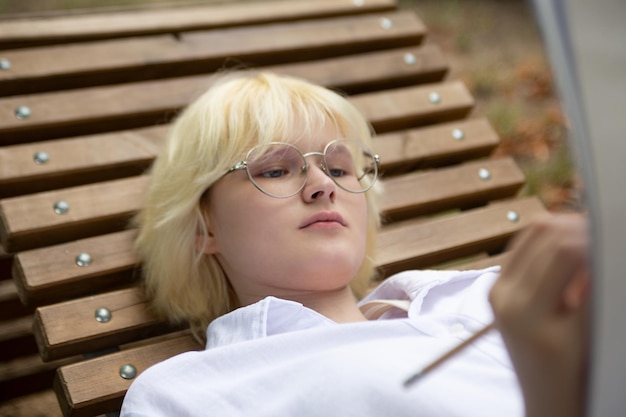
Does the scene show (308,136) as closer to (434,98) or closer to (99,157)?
(99,157)

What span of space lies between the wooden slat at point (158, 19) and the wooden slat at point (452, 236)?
1.00 metres

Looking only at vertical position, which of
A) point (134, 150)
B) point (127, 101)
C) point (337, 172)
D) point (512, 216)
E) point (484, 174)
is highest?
point (127, 101)

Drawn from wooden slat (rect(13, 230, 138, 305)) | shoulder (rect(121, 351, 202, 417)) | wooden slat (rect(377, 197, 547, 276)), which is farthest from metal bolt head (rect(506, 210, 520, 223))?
shoulder (rect(121, 351, 202, 417))

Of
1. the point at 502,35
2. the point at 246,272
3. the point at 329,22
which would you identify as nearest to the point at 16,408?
the point at 246,272

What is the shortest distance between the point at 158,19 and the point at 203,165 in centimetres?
114

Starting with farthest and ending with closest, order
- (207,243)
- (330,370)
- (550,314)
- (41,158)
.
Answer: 1. (41,158)
2. (207,243)
3. (330,370)
4. (550,314)

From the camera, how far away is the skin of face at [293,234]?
203 cm

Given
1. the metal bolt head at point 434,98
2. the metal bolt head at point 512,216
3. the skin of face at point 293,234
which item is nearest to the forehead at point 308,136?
the skin of face at point 293,234

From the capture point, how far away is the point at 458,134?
309 centimetres

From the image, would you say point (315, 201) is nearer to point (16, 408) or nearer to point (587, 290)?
point (587, 290)

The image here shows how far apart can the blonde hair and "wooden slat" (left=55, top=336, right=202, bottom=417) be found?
10cm

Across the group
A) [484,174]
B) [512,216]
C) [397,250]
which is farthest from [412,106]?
[397,250]

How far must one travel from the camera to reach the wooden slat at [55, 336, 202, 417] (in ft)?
6.96

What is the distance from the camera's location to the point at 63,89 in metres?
2.90
